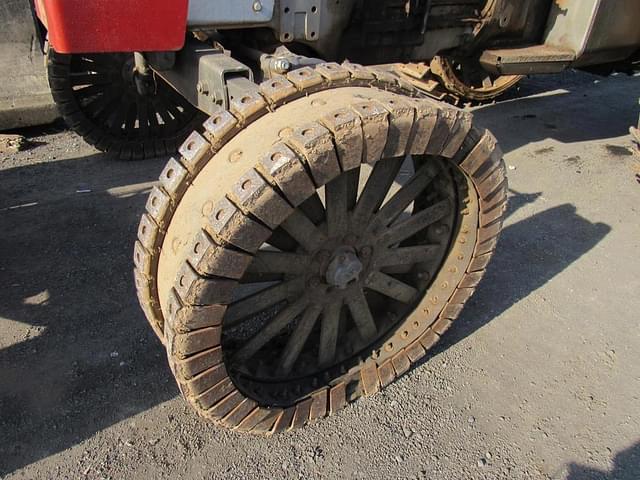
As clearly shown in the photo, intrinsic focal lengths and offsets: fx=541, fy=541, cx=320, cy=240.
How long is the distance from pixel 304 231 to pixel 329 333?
0.60 metres

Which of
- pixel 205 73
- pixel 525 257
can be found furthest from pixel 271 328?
pixel 525 257

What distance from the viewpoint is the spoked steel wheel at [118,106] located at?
15.3ft

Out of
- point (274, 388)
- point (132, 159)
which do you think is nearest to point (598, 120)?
point (132, 159)

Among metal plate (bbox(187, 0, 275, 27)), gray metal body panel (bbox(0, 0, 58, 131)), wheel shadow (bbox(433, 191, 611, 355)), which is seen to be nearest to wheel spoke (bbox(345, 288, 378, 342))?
wheel shadow (bbox(433, 191, 611, 355))

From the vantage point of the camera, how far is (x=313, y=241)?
2244 millimetres

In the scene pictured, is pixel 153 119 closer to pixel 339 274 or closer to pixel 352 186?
pixel 352 186

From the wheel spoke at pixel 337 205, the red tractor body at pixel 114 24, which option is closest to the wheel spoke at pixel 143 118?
the red tractor body at pixel 114 24

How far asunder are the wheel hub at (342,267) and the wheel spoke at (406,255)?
0.60 ft

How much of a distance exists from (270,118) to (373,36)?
2346 mm

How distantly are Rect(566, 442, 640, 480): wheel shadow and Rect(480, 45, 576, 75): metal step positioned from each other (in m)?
3.21

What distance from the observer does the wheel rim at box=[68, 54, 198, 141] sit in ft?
15.4

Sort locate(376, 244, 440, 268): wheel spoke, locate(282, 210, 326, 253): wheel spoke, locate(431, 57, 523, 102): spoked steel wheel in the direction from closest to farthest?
locate(282, 210, 326, 253): wheel spoke < locate(376, 244, 440, 268): wheel spoke < locate(431, 57, 523, 102): spoked steel wheel

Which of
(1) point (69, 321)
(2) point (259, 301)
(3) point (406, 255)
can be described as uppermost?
(3) point (406, 255)

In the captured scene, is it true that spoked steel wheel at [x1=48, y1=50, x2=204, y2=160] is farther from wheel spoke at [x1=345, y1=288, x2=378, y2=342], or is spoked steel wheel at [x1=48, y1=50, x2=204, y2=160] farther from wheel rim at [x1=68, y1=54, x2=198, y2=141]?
wheel spoke at [x1=345, y1=288, x2=378, y2=342]
